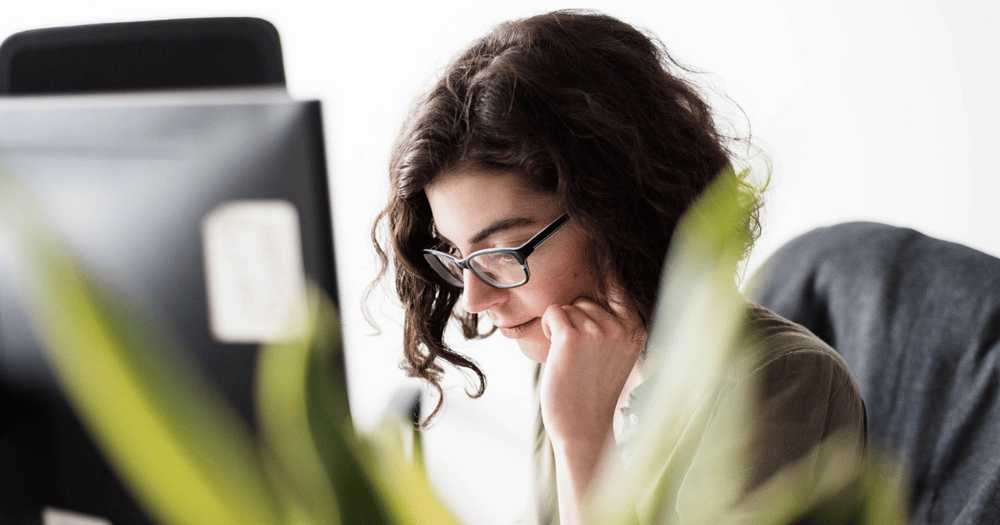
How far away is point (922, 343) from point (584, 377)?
518mm

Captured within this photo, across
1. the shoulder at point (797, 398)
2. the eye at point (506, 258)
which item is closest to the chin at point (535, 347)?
the eye at point (506, 258)

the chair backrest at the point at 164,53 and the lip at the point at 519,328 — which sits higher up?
the chair backrest at the point at 164,53

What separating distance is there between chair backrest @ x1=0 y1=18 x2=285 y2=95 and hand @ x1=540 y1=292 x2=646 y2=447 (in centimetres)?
52

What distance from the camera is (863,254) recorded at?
1.17 metres

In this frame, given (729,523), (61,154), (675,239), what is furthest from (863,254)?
(61,154)

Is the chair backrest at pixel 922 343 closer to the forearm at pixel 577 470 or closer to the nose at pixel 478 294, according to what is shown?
the forearm at pixel 577 470

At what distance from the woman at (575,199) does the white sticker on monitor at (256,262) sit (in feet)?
1.30

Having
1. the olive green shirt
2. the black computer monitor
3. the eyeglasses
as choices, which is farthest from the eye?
the black computer monitor

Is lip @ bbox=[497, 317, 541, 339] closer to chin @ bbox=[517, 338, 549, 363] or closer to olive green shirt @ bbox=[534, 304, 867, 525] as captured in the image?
chin @ bbox=[517, 338, 549, 363]

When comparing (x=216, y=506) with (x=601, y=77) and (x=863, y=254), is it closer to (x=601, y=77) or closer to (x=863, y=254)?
(x=601, y=77)

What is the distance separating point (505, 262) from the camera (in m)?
0.88

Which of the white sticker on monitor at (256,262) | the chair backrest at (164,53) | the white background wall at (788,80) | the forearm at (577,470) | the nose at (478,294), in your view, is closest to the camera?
the white sticker on monitor at (256,262)

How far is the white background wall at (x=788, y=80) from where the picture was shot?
1664 mm

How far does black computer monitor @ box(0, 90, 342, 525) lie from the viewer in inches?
18.1
